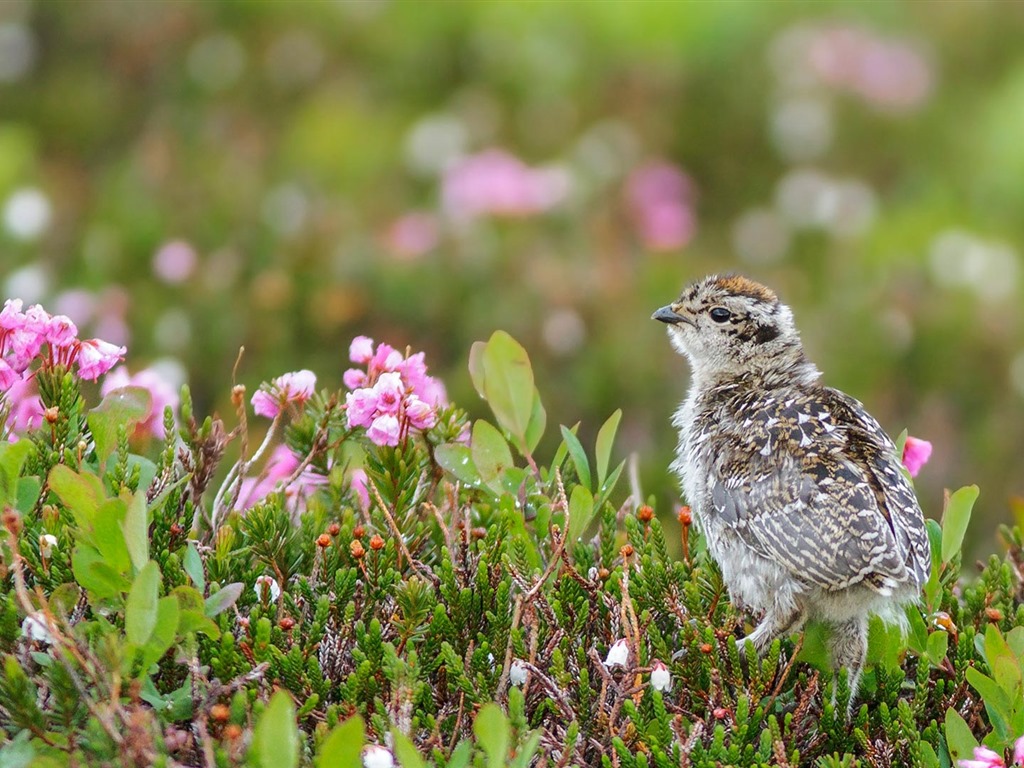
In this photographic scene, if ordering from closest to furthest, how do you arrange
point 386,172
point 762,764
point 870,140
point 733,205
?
point 762,764 → point 386,172 → point 733,205 → point 870,140

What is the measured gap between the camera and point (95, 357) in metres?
4.22

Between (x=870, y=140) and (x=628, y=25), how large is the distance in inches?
106

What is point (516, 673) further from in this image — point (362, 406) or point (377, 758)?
point (362, 406)

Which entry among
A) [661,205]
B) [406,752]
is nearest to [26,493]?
[406,752]

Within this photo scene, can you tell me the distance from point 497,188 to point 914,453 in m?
7.10

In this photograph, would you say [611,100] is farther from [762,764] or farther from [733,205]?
[762,764]

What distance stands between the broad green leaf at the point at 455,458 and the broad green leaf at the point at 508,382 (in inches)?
6.2

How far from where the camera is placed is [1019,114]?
48.0ft

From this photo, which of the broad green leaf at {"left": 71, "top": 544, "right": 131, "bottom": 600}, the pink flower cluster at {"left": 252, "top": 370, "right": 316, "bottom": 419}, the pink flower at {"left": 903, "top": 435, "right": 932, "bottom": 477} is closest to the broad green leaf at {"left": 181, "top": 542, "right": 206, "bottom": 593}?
the broad green leaf at {"left": 71, "top": 544, "right": 131, "bottom": 600}

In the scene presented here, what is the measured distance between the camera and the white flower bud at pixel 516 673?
12.1 ft

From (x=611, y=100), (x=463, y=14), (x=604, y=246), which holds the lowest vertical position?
(x=604, y=246)

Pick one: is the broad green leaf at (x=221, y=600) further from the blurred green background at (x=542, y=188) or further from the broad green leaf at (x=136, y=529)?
the blurred green background at (x=542, y=188)

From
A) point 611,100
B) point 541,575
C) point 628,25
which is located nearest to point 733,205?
point 611,100

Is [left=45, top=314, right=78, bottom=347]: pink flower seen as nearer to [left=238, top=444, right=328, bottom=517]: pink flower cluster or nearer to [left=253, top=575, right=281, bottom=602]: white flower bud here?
[left=238, top=444, right=328, bottom=517]: pink flower cluster
